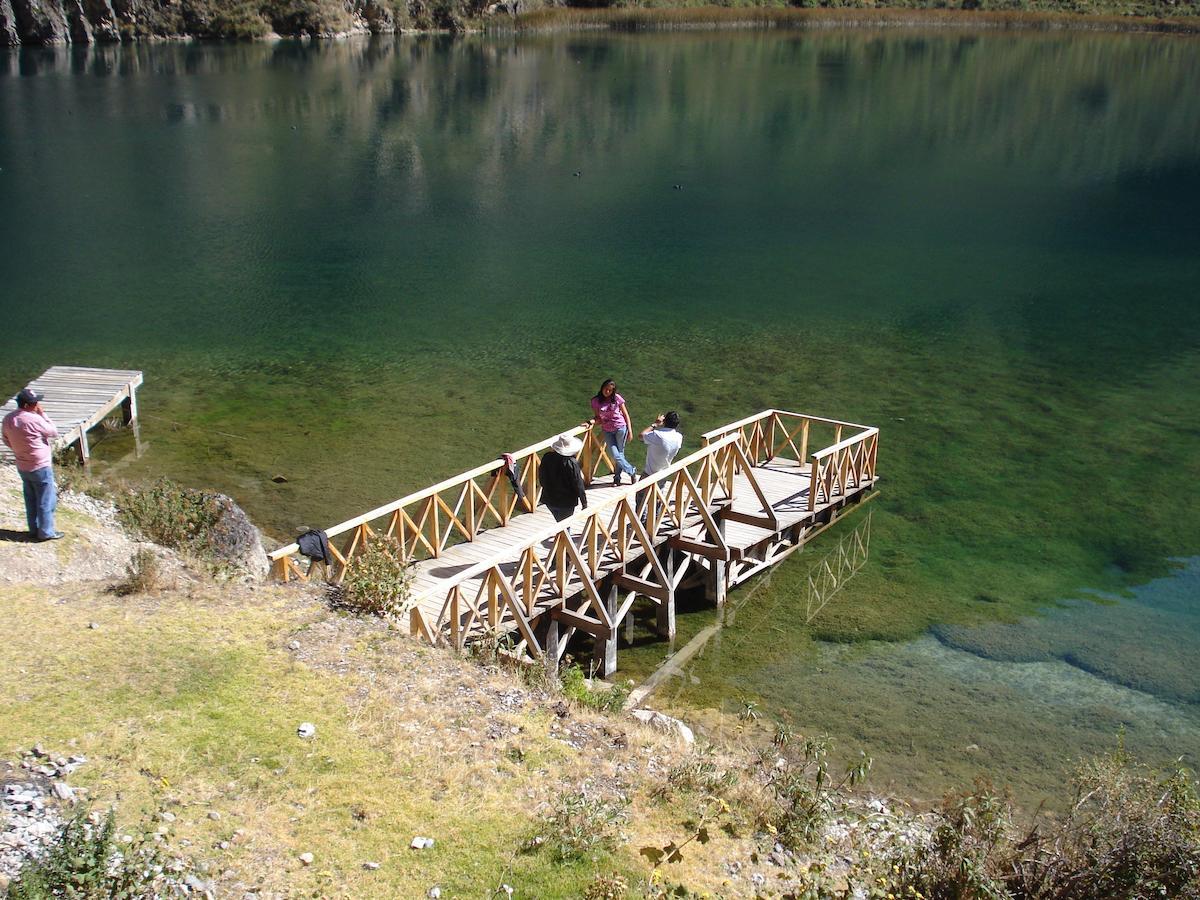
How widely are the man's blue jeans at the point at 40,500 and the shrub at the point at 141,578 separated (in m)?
1.65

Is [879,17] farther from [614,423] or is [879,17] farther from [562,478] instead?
[562,478]

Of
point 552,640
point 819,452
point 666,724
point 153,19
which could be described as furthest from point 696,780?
point 153,19

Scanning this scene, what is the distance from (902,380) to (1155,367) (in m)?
7.33

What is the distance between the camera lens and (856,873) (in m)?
8.87

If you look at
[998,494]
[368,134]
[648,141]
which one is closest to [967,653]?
[998,494]

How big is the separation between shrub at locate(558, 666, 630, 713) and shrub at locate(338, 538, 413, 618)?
2016 millimetres

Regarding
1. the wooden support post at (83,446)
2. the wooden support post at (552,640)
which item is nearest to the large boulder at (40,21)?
the wooden support post at (83,446)

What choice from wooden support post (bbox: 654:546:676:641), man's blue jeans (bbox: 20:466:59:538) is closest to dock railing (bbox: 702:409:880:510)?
wooden support post (bbox: 654:546:676:641)

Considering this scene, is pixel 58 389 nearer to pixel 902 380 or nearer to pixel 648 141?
pixel 902 380

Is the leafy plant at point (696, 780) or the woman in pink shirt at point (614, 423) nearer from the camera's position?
the leafy plant at point (696, 780)

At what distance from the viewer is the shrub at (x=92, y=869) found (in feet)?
22.0

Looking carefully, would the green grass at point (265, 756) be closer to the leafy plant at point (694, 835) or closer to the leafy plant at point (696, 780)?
the leafy plant at point (694, 835)

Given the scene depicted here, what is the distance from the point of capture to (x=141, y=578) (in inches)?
450

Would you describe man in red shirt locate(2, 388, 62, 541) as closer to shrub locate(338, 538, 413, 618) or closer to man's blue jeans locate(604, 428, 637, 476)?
shrub locate(338, 538, 413, 618)
